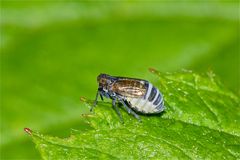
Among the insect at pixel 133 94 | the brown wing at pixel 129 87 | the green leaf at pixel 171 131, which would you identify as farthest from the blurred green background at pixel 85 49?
the green leaf at pixel 171 131

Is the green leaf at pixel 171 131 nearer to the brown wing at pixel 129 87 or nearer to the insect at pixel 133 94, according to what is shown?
the insect at pixel 133 94

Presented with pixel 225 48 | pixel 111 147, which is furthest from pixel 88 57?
pixel 111 147

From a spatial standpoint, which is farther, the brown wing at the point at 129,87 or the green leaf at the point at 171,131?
the brown wing at the point at 129,87

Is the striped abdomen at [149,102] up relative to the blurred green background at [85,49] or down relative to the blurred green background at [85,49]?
down

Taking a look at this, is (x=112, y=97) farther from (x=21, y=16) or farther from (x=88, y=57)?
(x=21, y=16)

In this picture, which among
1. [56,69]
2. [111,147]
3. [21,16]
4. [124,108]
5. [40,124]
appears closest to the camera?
[111,147]

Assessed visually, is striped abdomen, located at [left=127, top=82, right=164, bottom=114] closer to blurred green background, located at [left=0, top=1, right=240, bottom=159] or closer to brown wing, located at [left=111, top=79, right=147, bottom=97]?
brown wing, located at [left=111, top=79, right=147, bottom=97]

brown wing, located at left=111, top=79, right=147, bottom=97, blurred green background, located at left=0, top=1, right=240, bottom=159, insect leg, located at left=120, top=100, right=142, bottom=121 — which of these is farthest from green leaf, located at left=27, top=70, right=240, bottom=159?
blurred green background, located at left=0, top=1, right=240, bottom=159
